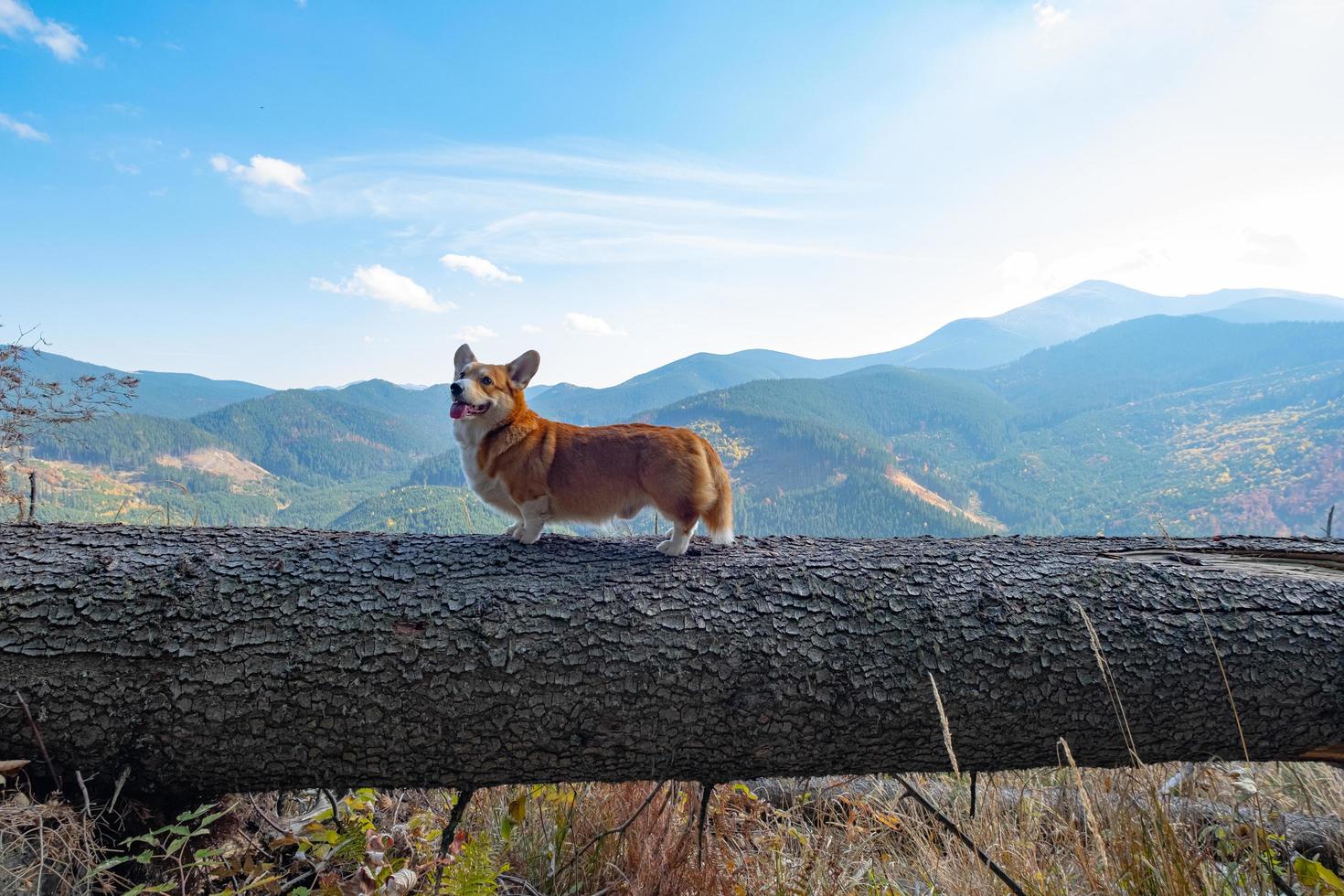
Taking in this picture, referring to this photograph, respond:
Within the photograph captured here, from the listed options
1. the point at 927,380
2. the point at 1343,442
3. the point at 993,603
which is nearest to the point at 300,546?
the point at 993,603

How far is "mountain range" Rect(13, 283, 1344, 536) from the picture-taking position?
78812 millimetres

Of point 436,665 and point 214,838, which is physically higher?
point 436,665

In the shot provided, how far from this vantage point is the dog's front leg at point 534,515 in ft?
13.0

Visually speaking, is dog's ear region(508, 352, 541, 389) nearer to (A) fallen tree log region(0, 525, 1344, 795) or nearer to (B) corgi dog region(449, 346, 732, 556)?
(B) corgi dog region(449, 346, 732, 556)

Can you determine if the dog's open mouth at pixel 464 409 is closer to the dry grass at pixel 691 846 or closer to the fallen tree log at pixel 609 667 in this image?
the fallen tree log at pixel 609 667

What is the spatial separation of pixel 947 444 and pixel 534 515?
14539 centimetres

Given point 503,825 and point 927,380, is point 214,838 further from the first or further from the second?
point 927,380

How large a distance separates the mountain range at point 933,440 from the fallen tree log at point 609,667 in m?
41.6

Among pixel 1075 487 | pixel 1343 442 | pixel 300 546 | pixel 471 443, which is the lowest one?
pixel 1075 487

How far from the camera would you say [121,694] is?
9.16 feet

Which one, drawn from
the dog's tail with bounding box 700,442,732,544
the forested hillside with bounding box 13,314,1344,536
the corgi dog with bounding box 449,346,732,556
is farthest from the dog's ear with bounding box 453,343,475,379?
the forested hillside with bounding box 13,314,1344,536

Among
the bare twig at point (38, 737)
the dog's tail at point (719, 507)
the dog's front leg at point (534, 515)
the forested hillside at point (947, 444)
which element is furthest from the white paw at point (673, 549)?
the forested hillside at point (947, 444)

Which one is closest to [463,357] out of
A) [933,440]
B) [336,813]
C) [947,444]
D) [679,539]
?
[679,539]

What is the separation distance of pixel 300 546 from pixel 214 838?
4.94 ft
